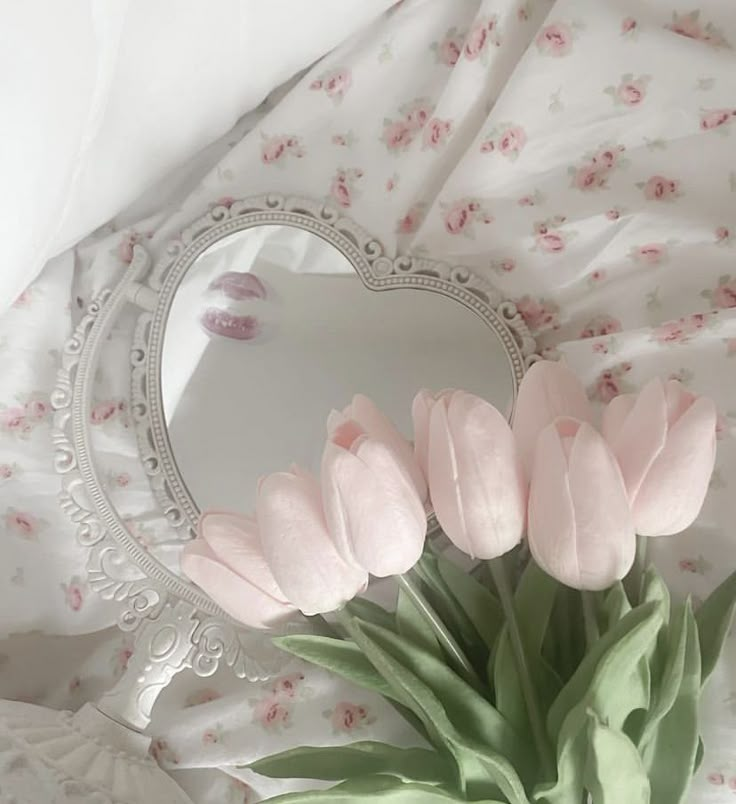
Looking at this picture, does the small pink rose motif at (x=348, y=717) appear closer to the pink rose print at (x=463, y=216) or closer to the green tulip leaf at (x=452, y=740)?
the green tulip leaf at (x=452, y=740)

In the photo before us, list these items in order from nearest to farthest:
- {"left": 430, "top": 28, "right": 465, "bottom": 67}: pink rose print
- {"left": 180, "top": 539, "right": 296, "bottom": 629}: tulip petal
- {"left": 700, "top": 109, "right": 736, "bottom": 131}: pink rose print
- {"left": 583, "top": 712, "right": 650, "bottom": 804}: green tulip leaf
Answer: {"left": 583, "top": 712, "right": 650, "bottom": 804}: green tulip leaf → {"left": 180, "top": 539, "right": 296, "bottom": 629}: tulip petal → {"left": 700, "top": 109, "right": 736, "bottom": 131}: pink rose print → {"left": 430, "top": 28, "right": 465, "bottom": 67}: pink rose print

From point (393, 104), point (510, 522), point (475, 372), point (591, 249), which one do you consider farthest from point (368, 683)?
point (393, 104)

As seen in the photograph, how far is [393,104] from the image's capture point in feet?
3.08

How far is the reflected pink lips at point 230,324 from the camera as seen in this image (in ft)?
3.14

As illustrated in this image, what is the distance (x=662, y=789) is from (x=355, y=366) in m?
0.47

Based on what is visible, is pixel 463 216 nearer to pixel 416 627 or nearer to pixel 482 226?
pixel 482 226

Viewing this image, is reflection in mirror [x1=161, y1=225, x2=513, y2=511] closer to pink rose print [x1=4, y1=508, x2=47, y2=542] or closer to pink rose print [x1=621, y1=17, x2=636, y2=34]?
pink rose print [x1=4, y1=508, x2=47, y2=542]

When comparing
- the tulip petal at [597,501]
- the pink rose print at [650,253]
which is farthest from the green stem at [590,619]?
the pink rose print at [650,253]

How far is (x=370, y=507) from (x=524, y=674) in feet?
0.65

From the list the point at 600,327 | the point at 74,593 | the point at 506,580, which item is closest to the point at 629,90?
the point at 600,327

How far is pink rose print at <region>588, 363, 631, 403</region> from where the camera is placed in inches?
32.3

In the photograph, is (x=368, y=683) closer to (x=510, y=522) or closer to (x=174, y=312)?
(x=510, y=522)

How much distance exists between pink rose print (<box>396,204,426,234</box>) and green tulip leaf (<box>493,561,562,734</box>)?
0.37 meters

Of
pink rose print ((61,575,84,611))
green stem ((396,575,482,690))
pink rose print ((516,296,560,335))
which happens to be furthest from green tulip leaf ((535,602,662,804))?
pink rose print ((61,575,84,611))
